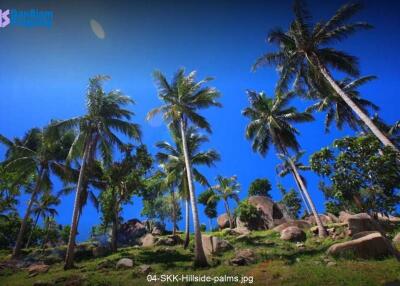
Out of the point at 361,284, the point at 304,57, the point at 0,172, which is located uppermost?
the point at 304,57

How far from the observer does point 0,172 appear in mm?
11773

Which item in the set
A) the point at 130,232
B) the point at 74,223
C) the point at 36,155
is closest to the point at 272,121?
the point at 74,223

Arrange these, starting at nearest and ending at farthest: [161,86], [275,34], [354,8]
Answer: [354,8], [275,34], [161,86]

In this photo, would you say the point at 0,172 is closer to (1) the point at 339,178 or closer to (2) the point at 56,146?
(2) the point at 56,146

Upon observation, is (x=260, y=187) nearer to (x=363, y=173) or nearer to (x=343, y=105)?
(x=343, y=105)

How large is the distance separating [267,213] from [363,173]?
72.3 ft

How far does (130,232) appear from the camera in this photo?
32000 mm

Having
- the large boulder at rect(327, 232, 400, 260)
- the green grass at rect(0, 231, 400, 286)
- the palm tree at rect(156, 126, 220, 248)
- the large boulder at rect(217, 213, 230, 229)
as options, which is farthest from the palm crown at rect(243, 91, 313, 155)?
the large boulder at rect(217, 213, 230, 229)

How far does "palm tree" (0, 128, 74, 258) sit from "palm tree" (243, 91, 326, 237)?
67.0 ft

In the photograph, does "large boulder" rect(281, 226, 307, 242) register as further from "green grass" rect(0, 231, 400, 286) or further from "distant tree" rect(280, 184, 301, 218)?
"distant tree" rect(280, 184, 301, 218)

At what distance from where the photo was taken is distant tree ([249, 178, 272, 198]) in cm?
5034

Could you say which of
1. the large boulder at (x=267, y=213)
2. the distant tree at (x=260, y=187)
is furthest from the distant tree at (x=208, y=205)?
the large boulder at (x=267, y=213)

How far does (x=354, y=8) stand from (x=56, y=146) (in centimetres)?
2894

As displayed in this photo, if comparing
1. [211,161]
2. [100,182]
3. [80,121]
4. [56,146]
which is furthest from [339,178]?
[56,146]
